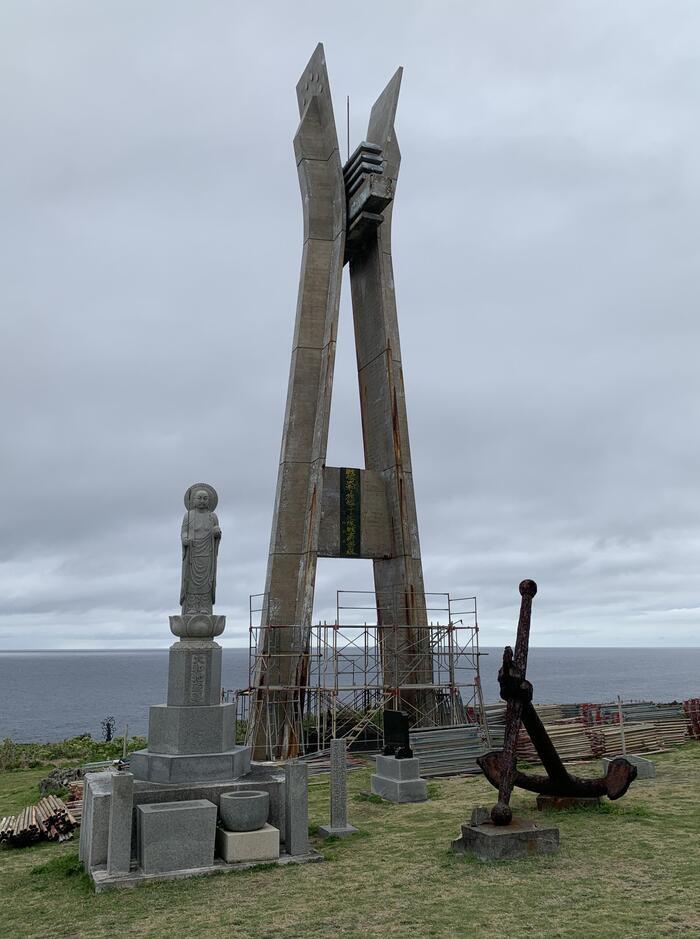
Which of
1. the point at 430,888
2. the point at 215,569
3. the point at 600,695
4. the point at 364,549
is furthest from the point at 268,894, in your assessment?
the point at 600,695

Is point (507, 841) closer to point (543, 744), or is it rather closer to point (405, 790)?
point (543, 744)

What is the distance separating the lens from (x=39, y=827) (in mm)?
12672

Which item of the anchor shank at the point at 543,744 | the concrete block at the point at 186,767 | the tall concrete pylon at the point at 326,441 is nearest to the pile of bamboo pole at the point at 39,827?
the concrete block at the point at 186,767

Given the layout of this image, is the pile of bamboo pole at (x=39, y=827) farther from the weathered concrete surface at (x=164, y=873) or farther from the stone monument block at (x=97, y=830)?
the weathered concrete surface at (x=164, y=873)

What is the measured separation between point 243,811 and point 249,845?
1.39 feet

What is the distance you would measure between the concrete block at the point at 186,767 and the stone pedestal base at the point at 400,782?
4590 mm

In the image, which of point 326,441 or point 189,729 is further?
point 326,441

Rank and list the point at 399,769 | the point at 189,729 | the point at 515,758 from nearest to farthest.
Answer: the point at 515,758 < the point at 189,729 < the point at 399,769

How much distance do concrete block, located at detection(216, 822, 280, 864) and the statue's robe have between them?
10.6 feet

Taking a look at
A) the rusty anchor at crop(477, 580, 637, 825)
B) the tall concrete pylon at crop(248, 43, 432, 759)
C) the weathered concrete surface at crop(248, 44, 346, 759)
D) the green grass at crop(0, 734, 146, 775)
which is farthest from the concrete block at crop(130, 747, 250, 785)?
the green grass at crop(0, 734, 146, 775)

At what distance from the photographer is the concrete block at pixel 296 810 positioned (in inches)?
420

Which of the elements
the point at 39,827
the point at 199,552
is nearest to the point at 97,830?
the point at 39,827

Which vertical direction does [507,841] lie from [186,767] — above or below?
below

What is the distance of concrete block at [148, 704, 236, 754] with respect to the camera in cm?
1114
